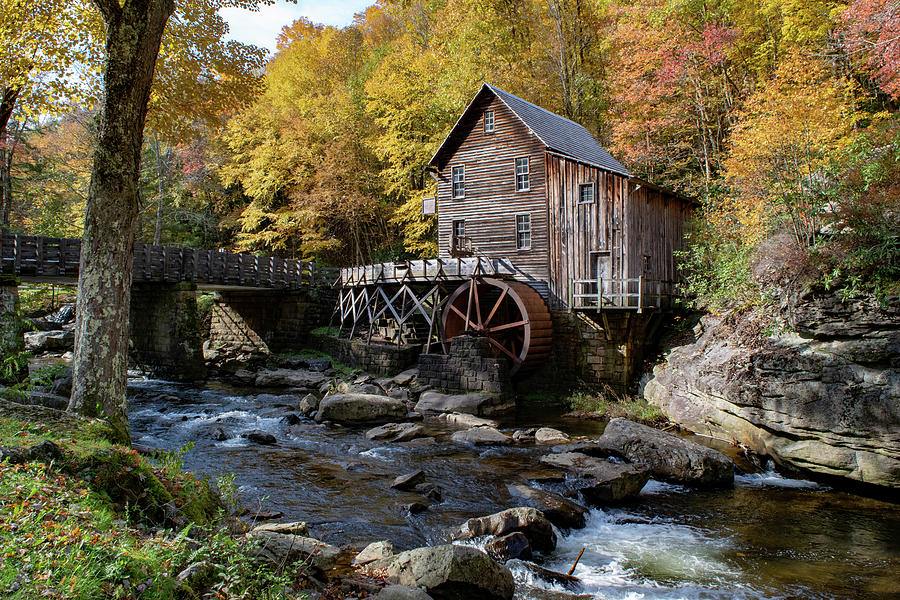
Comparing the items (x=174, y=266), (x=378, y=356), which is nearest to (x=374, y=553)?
(x=378, y=356)

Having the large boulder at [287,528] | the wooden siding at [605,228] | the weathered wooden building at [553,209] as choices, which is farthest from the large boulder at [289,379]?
the large boulder at [287,528]

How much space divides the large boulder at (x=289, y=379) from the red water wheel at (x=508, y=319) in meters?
4.65

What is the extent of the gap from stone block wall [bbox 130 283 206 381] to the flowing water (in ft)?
28.3

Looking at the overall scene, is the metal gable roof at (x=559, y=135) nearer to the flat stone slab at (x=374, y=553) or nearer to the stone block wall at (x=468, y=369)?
the stone block wall at (x=468, y=369)

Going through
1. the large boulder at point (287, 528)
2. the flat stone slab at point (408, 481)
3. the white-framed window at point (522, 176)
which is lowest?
the flat stone slab at point (408, 481)

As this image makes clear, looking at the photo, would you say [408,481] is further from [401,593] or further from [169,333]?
[169,333]

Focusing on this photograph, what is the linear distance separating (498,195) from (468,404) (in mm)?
7907

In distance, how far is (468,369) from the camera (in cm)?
1630

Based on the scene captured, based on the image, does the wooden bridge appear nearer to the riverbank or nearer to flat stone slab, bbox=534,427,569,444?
the riverbank

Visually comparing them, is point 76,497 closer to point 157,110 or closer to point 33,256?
point 157,110

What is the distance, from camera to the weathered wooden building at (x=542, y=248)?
1630cm

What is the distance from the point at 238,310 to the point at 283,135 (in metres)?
8.92

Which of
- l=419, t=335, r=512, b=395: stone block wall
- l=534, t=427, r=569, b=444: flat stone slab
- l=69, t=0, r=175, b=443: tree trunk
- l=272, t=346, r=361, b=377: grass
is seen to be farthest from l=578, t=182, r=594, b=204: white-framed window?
l=69, t=0, r=175, b=443: tree trunk

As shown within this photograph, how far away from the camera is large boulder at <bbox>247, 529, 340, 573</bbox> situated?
473cm
